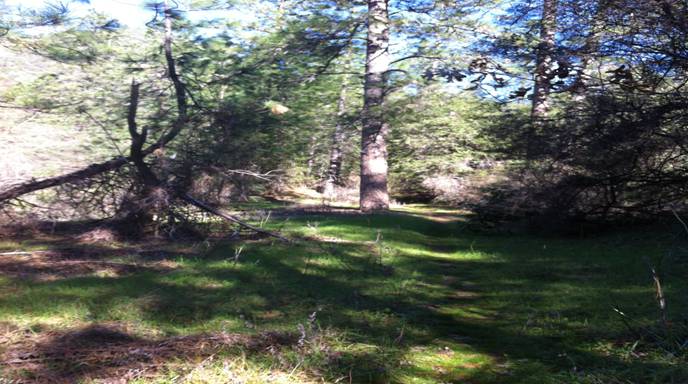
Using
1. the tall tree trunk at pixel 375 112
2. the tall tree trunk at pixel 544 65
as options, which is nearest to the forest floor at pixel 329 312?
the tall tree trunk at pixel 544 65

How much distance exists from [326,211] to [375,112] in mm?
3490

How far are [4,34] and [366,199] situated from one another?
34.0ft

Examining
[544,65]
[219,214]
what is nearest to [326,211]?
[219,214]

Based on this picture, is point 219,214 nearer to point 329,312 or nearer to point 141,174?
point 141,174

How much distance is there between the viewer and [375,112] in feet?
50.2

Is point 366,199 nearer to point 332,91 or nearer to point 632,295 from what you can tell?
point 332,91

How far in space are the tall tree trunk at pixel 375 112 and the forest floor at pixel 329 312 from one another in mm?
5407

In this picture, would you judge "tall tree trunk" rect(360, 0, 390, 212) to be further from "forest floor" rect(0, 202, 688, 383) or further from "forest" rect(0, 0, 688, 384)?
"forest floor" rect(0, 202, 688, 383)

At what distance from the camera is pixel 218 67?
1232cm

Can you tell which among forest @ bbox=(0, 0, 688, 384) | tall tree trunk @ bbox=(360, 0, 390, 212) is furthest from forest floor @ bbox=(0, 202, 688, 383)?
tall tree trunk @ bbox=(360, 0, 390, 212)

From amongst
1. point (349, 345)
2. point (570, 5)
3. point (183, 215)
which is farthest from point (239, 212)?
point (349, 345)

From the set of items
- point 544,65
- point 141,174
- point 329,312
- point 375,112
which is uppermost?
point 375,112

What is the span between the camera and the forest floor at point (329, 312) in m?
4.61

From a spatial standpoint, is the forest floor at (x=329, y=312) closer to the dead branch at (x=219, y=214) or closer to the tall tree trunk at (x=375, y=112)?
the dead branch at (x=219, y=214)
